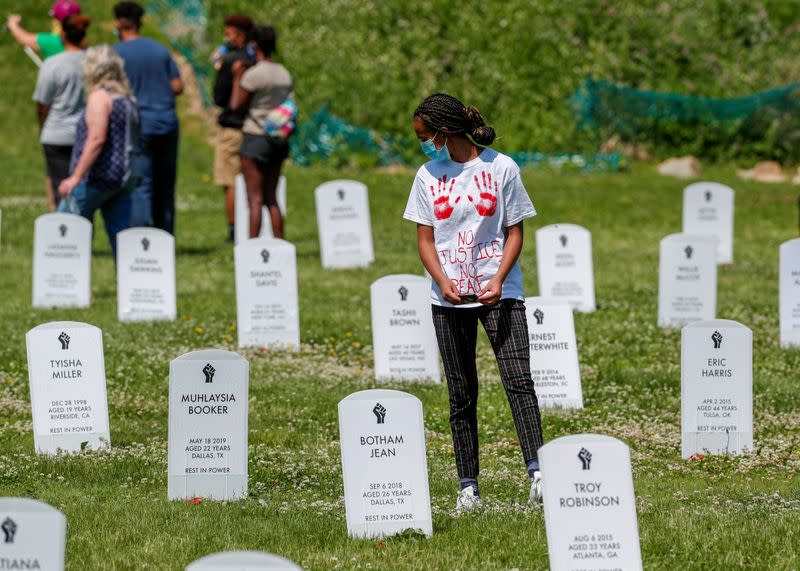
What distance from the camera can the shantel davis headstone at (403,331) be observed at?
33.9 ft

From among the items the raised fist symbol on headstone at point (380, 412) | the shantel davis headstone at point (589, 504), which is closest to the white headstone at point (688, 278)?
the raised fist symbol on headstone at point (380, 412)

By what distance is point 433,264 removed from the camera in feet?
22.8

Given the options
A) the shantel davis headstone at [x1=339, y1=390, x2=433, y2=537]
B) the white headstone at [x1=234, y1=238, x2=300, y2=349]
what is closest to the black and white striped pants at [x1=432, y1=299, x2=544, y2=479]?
the shantel davis headstone at [x1=339, y1=390, x2=433, y2=537]

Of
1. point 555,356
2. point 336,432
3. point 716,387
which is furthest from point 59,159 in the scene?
point 716,387

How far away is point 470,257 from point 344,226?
901 cm

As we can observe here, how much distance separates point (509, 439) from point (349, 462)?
2813 millimetres

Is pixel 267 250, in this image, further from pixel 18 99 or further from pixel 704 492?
pixel 18 99

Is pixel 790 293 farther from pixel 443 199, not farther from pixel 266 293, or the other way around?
pixel 443 199

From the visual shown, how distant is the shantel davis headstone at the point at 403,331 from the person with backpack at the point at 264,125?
14.4 ft

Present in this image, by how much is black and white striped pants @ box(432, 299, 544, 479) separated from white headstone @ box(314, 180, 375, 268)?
8885mm

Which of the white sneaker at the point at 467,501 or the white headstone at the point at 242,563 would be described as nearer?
the white headstone at the point at 242,563

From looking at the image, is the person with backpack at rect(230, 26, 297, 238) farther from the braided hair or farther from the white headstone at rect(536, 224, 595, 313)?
the braided hair

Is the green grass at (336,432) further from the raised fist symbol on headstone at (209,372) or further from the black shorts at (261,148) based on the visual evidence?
the black shorts at (261,148)

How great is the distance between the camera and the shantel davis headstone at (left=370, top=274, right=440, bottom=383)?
10.3 m
